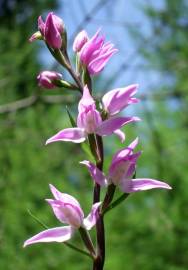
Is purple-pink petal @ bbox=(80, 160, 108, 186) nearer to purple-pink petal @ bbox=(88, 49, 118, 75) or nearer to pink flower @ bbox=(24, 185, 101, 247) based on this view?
pink flower @ bbox=(24, 185, 101, 247)

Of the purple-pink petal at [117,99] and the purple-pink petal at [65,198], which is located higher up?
the purple-pink petal at [117,99]

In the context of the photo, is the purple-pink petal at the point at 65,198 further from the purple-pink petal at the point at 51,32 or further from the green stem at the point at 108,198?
the purple-pink petal at the point at 51,32

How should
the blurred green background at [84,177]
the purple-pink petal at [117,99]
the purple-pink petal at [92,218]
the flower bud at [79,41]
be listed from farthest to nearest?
1. the blurred green background at [84,177]
2. the flower bud at [79,41]
3. the purple-pink petal at [117,99]
4. the purple-pink petal at [92,218]

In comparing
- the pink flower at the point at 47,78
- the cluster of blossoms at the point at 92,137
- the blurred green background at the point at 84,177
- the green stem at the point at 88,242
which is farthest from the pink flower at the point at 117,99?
the blurred green background at the point at 84,177

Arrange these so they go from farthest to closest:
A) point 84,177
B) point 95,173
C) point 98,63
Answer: point 84,177 < point 98,63 < point 95,173

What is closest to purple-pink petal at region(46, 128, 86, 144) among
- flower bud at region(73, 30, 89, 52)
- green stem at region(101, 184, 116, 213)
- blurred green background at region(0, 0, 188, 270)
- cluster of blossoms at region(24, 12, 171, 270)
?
cluster of blossoms at region(24, 12, 171, 270)

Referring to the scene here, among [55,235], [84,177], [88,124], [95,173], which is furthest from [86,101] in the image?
[84,177]

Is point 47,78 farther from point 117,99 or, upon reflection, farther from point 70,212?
point 70,212
